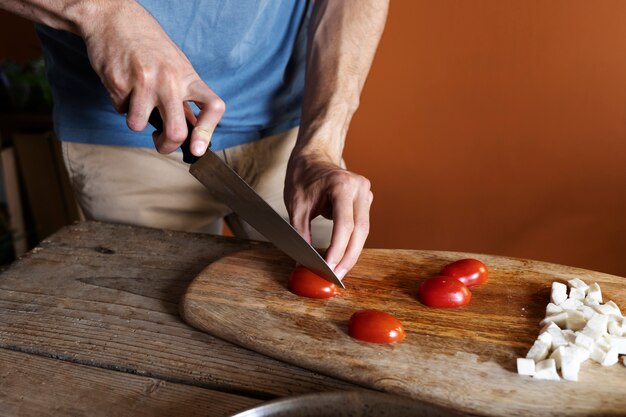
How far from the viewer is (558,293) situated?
1.37 meters

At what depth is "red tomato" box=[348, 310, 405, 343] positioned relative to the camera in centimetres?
124

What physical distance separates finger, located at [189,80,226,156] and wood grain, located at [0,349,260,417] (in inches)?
17.3

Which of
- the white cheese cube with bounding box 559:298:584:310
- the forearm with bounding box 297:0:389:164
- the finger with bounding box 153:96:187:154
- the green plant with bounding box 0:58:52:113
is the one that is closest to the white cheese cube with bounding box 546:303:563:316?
the white cheese cube with bounding box 559:298:584:310

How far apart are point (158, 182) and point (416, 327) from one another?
929mm

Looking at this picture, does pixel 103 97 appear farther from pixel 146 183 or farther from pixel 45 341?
pixel 45 341

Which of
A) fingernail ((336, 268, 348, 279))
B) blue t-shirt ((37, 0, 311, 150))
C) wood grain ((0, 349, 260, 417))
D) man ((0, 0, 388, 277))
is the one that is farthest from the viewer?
blue t-shirt ((37, 0, 311, 150))

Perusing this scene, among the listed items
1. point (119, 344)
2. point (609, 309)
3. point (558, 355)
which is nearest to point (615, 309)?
point (609, 309)

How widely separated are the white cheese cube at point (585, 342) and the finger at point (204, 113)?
757 mm

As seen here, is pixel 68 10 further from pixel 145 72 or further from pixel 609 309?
pixel 609 309

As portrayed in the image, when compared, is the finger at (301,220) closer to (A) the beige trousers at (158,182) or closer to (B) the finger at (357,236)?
(B) the finger at (357,236)

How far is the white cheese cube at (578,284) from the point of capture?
4.57ft

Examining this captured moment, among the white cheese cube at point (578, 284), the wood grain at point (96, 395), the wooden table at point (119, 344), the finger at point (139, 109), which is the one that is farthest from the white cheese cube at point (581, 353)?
the finger at point (139, 109)

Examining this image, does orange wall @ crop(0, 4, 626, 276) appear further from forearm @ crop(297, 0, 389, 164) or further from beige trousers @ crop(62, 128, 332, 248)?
beige trousers @ crop(62, 128, 332, 248)

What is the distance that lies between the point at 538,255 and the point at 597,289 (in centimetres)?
150
